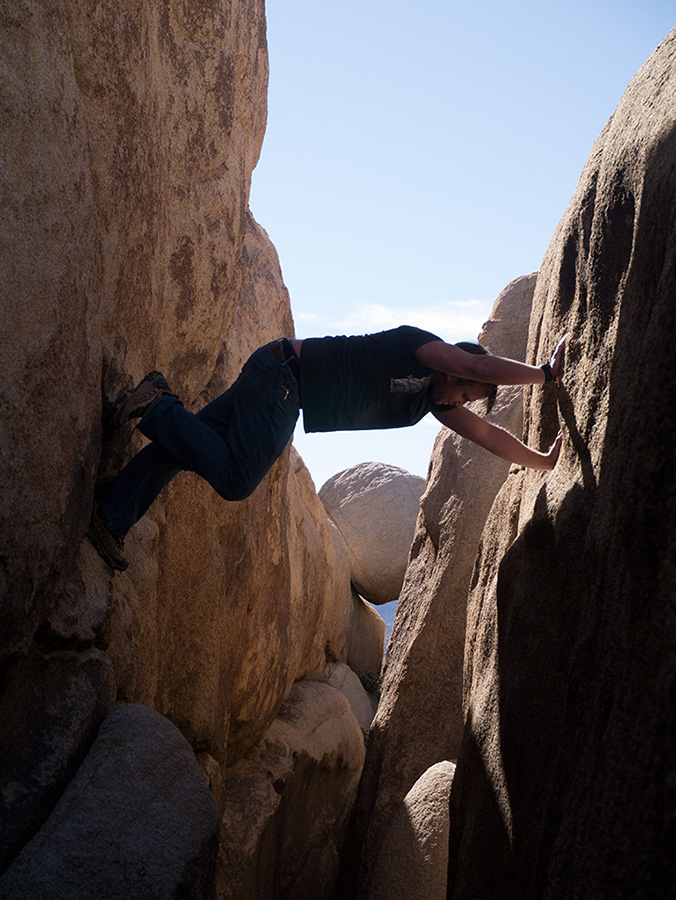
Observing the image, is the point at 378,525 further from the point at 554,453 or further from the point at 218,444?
the point at 218,444

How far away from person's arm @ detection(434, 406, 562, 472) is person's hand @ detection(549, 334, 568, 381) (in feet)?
0.92

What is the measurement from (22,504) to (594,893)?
192 cm

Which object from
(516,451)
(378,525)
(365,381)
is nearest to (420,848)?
(516,451)

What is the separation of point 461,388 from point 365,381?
1.50 ft

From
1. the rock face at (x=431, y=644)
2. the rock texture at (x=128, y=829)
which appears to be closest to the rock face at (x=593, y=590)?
the rock texture at (x=128, y=829)

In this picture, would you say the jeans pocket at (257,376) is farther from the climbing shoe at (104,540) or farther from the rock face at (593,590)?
the rock face at (593,590)

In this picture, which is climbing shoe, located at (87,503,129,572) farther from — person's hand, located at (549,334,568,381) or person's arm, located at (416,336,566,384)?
person's hand, located at (549,334,568,381)

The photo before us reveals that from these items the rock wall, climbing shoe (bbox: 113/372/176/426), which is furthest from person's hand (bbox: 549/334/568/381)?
the rock wall

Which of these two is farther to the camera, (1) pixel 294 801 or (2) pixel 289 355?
(1) pixel 294 801

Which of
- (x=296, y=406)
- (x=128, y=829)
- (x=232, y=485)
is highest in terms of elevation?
(x=296, y=406)

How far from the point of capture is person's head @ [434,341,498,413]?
136 inches

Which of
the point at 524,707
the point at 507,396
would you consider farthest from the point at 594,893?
the point at 507,396

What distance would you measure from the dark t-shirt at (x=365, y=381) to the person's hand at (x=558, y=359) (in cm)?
54

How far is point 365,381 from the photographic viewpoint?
3.53 metres
